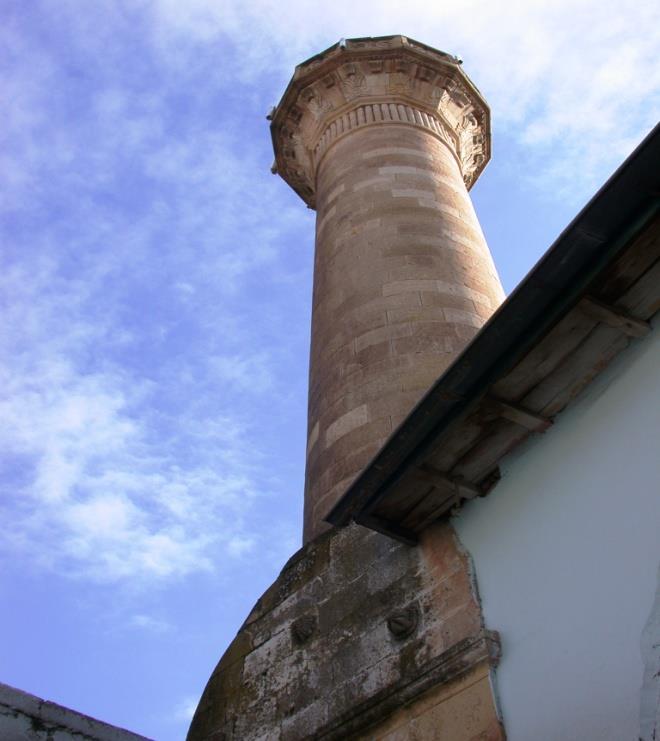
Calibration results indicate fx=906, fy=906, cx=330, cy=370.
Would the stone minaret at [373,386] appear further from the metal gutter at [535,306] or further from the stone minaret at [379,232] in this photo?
the metal gutter at [535,306]

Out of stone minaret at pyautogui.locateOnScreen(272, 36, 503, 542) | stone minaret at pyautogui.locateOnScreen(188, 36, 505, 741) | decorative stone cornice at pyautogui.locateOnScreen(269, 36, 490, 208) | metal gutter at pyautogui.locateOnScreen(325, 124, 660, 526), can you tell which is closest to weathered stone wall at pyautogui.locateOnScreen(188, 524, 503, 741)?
stone minaret at pyautogui.locateOnScreen(188, 36, 505, 741)

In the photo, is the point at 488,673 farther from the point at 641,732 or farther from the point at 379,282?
the point at 379,282

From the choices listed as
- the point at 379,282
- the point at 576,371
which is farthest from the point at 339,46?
the point at 576,371

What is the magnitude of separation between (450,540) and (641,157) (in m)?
2.32

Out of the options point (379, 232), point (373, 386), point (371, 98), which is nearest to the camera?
point (373, 386)

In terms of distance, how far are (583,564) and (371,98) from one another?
26.6 feet

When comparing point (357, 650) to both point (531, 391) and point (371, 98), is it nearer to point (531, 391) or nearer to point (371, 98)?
point (531, 391)

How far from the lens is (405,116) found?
10.8 m

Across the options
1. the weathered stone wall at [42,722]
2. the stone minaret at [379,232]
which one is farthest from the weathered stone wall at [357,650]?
the weathered stone wall at [42,722]

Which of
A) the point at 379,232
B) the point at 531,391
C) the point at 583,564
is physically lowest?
the point at 583,564

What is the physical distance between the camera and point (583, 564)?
4180mm

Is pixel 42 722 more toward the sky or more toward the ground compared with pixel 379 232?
more toward the ground

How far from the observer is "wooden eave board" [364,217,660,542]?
174 inches

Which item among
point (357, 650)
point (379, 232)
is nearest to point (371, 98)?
point (379, 232)
